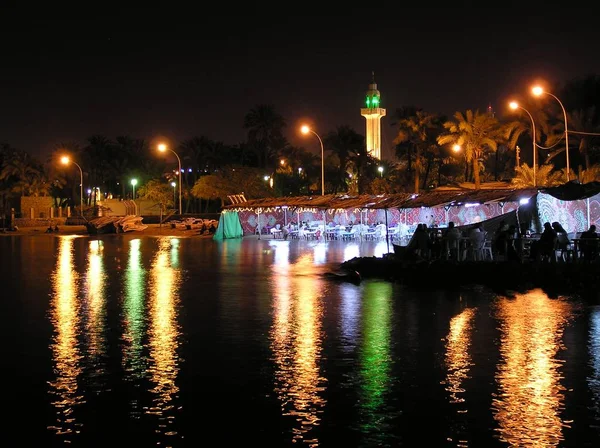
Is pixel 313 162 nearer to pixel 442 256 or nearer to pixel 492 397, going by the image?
pixel 442 256

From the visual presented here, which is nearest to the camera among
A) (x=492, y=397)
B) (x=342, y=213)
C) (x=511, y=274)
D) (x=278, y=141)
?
(x=492, y=397)

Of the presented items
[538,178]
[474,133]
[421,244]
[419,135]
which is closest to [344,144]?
[419,135]

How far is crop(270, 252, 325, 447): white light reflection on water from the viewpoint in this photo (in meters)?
8.09

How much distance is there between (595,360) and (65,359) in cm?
704

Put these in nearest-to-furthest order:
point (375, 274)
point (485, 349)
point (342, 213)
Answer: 1. point (485, 349)
2. point (375, 274)
3. point (342, 213)

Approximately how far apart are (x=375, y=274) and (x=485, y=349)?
12.2 metres

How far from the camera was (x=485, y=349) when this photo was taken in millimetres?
11508

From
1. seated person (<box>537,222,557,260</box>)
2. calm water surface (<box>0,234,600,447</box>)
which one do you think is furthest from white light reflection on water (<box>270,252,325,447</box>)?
seated person (<box>537,222,557,260</box>)

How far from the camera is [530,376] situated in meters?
9.68

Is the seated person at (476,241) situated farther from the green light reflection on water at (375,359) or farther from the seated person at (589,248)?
the green light reflection on water at (375,359)

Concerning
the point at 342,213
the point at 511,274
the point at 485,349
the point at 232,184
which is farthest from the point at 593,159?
the point at 485,349

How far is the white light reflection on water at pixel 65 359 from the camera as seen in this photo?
7.96 meters

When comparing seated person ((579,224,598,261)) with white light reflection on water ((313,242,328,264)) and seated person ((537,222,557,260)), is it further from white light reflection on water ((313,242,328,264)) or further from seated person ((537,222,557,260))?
white light reflection on water ((313,242,328,264))

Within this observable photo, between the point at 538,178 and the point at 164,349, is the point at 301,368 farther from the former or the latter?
the point at 538,178
